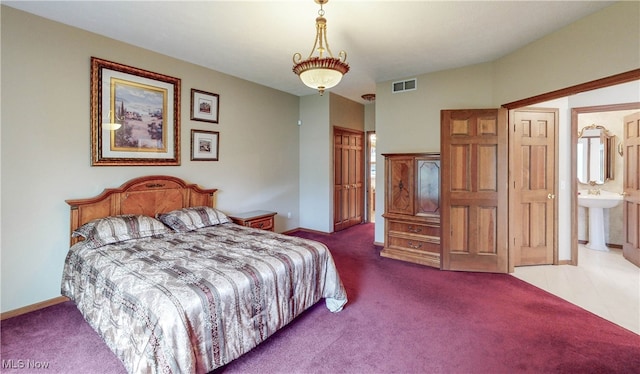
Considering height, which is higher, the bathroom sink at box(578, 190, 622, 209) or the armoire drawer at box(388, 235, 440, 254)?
the bathroom sink at box(578, 190, 622, 209)

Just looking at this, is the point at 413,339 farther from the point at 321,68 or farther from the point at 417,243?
the point at 321,68

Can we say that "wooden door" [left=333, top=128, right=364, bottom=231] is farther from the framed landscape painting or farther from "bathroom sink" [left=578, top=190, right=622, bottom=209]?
"bathroom sink" [left=578, top=190, right=622, bottom=209]

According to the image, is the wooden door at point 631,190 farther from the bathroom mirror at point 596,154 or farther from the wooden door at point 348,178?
the wooden door at point 348,178

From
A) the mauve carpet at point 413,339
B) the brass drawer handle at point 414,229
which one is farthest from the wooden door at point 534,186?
the brass drawer handle at point 414,229

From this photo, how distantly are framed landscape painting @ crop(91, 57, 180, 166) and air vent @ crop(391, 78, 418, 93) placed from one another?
10.3 ft

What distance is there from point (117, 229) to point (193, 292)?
159 cm

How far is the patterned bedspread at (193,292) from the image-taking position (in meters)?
1.66

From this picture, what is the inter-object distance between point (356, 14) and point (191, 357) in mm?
2949

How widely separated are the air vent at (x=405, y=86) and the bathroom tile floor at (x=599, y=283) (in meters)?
2.92

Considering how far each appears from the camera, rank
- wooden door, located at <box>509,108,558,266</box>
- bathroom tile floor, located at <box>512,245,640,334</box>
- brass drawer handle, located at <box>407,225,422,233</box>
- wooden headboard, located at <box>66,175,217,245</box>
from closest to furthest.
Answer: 1. bathroom tile floor, located at <box>512,245,640,334</box>
2. wooden headboard, located at <box>66,175,217,245</box>
3. wooden door, located at <box>509,108,558,266</box>
4. brass drawer handle, located at <box>407,225,422,233</box>

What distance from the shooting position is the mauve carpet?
6.49 ft

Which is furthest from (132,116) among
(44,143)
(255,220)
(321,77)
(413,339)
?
(413,339)

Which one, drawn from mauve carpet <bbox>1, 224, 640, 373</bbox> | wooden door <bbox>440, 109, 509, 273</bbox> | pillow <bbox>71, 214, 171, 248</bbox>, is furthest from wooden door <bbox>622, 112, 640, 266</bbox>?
pillow <bbox>71, 214, 171, 248</bbox>

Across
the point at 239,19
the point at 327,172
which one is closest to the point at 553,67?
the point at 239,19
